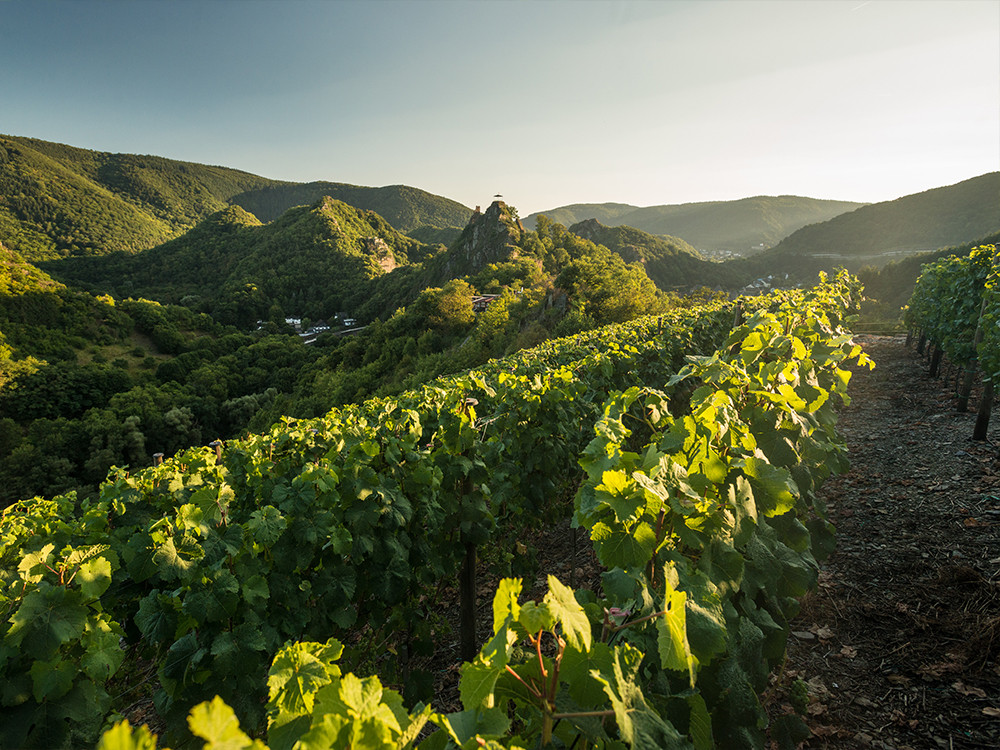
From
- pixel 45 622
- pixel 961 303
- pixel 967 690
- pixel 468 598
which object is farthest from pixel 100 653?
pixel 961 303

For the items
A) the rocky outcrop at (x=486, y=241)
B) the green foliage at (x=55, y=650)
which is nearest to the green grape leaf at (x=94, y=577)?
the green foliage at (x=55, y=650)

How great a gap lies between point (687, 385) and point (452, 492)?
18.6 feet

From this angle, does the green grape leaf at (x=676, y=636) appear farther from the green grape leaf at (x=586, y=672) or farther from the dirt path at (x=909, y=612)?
the dirt path at (x=909, y=612)

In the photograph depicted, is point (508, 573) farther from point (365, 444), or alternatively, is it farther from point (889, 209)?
point (889, 209)

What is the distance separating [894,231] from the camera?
349ft

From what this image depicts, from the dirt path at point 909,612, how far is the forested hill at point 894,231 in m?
116

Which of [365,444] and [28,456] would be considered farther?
[28,456]

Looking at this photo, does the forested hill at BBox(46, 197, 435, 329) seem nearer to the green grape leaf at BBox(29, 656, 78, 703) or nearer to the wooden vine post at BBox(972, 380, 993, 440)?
the green grape leaf at BBox(29, 656, 78, 703)

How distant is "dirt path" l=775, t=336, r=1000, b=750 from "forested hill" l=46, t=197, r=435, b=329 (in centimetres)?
11345

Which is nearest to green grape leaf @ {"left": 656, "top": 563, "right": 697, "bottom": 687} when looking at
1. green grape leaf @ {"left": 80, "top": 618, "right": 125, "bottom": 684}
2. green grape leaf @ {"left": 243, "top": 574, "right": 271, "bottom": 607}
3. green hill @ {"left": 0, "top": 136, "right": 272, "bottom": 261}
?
green grape leaf @ {"left": 243, "top": 574, "right": 271, "bottom": 607}

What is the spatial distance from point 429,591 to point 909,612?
12.7ft

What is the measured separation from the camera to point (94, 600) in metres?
2.17

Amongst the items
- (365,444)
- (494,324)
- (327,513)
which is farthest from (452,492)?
(494,324)

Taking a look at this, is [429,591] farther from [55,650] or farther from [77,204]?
[77,204]
